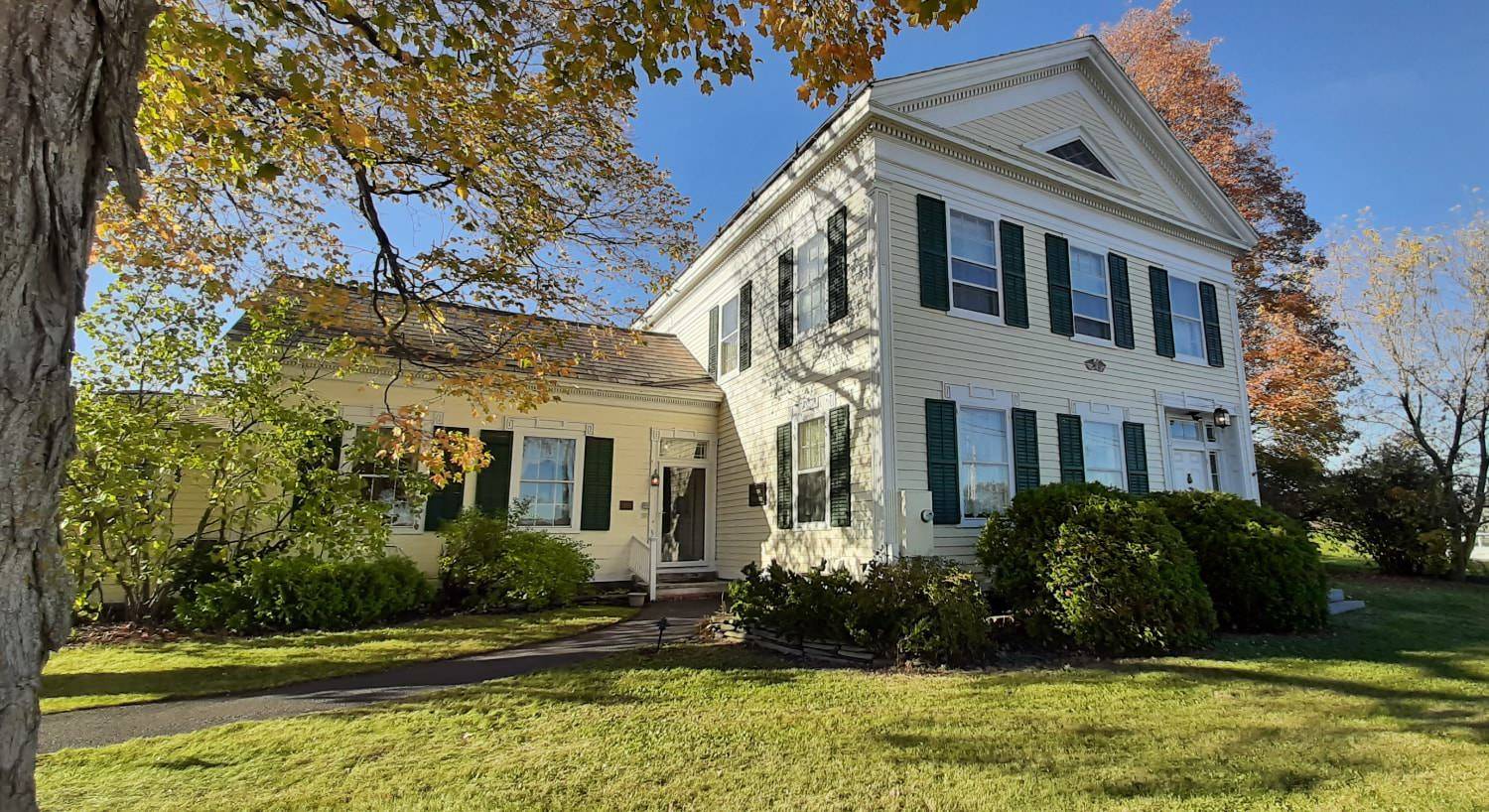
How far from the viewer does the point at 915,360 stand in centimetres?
914

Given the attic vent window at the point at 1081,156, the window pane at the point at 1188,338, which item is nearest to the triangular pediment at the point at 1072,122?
the attic vent window at the point at 1081,156

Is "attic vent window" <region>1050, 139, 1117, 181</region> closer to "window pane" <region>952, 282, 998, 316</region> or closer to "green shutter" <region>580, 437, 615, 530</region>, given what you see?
"window pane" <region>952, 282, 998, 316</region>

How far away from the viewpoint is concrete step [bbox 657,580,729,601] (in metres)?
11.2

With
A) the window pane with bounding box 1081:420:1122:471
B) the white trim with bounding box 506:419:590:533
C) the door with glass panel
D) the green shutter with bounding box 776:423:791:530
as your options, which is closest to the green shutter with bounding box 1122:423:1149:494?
the window pane with bounding box 1081:420:1122:471

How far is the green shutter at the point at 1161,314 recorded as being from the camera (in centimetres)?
1191

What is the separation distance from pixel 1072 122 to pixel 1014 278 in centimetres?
376

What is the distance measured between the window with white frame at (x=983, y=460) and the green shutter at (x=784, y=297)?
10.1ft

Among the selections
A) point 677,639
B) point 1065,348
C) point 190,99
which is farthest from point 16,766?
point 1065,348

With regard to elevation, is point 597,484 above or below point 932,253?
below

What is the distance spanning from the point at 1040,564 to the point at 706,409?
7275mm

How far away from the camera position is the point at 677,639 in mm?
7543

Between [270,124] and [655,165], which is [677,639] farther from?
[270,124]

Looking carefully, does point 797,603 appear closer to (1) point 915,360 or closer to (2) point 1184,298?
(1) point 915,360

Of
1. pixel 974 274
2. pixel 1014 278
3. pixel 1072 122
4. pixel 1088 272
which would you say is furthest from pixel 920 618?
pixel 1072 122
